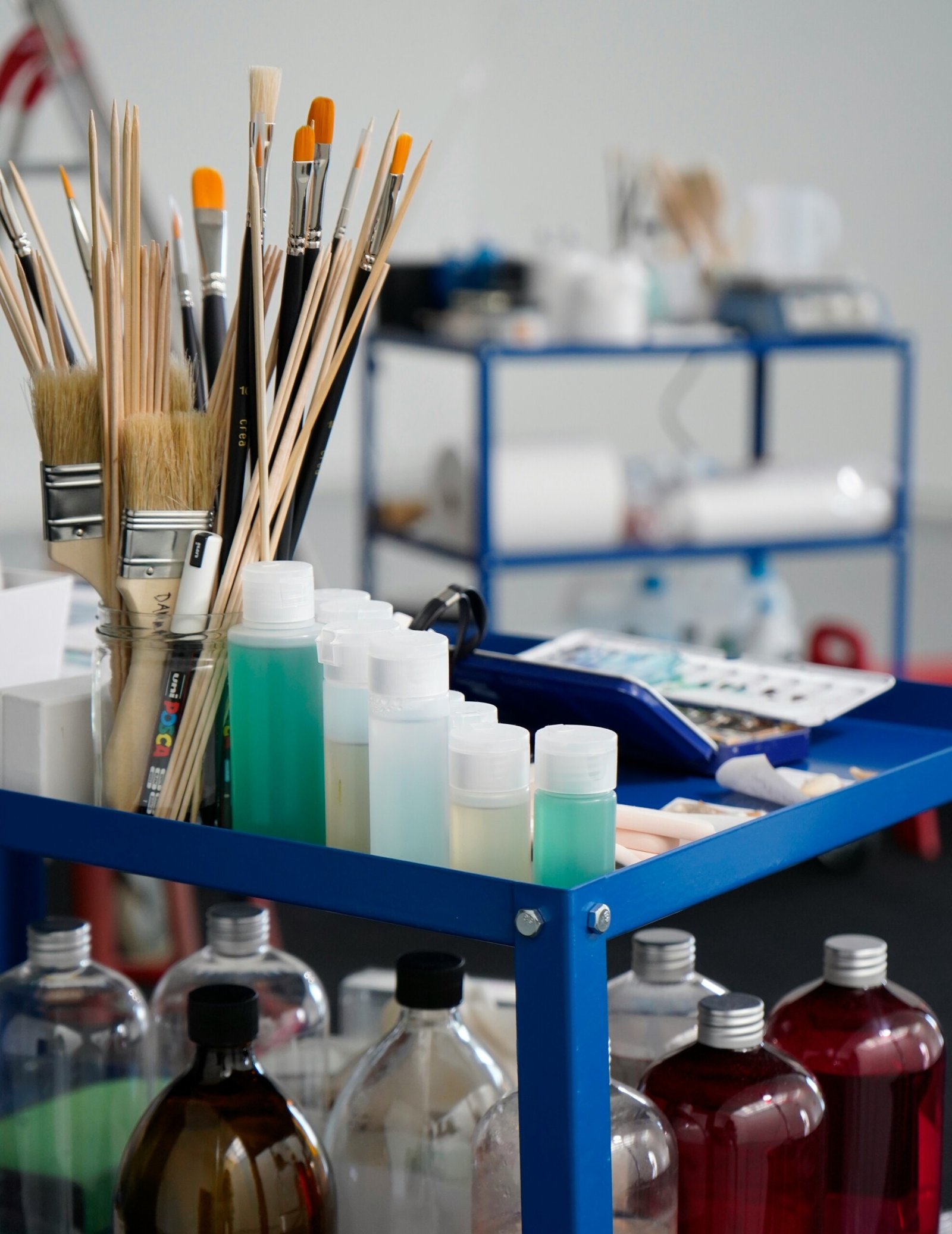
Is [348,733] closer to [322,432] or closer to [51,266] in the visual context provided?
[322,432]

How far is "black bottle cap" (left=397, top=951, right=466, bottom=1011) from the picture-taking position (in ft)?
3.21

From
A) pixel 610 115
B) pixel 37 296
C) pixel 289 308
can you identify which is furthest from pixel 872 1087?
pixel 610 115

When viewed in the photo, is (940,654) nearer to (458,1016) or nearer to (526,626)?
(526,626)

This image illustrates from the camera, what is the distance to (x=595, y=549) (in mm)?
3219

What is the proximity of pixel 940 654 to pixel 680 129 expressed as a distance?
6.48 feet

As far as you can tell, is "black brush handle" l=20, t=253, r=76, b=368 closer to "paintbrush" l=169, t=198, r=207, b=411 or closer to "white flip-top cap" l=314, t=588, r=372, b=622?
"paintbrush" l=169, t=198, r=207, b=411

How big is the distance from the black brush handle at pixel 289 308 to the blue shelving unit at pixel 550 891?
248mm

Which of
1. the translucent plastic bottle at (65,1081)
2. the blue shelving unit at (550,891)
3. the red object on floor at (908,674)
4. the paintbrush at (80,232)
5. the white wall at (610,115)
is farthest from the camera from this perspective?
the white wall at (610,115)

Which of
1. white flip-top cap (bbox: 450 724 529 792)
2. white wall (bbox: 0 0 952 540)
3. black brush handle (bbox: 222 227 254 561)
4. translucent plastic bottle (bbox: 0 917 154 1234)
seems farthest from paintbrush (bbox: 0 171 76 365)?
white wall (bbox: 0 0 952 540)

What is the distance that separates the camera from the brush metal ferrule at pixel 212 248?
2.95ft

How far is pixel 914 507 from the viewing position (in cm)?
528

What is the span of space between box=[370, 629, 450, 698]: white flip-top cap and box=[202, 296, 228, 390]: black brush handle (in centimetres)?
27

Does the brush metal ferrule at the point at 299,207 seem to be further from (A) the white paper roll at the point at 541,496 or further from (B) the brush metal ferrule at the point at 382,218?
(A) the white paper roll at the point at 541,496

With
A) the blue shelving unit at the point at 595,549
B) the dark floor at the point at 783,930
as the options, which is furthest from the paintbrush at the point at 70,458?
the blue shelving unit at the point at 595,549
